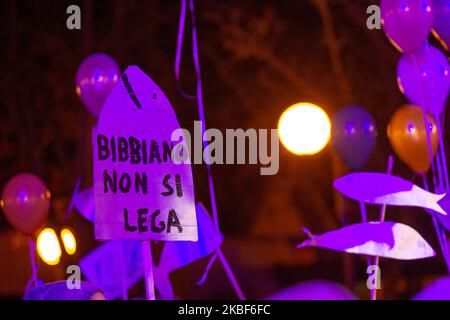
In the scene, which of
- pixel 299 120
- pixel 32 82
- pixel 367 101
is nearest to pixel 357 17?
pixel 367 101

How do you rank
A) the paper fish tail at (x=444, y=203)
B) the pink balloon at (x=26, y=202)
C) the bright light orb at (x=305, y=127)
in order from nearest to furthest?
the paper fish tail at (x=444, y=203) → the pink balloon at (x=26, y=202) → the bright light orb at (x=305, y=127)

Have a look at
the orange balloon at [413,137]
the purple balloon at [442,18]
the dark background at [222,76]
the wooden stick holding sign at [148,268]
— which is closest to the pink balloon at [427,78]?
the purple balloon at [442,18]

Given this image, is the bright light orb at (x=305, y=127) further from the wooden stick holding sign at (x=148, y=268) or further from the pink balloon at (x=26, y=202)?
the wooden stick holding sign at (x=148, y=268)

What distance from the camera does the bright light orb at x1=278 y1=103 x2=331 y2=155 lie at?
4.27 metres

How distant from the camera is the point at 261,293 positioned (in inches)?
262

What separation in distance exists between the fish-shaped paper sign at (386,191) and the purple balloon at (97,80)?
126cm

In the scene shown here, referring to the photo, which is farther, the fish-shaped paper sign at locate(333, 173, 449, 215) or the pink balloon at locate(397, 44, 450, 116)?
the pink balloon at locate(397, 44, 450, 116)

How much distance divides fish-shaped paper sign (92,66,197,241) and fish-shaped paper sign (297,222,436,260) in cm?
46

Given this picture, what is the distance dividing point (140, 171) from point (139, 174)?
0.01 m

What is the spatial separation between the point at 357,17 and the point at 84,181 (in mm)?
2469

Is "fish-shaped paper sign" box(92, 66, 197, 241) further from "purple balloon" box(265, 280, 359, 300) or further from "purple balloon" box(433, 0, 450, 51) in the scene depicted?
"purple balloon" box(433, 0, 450, 51)

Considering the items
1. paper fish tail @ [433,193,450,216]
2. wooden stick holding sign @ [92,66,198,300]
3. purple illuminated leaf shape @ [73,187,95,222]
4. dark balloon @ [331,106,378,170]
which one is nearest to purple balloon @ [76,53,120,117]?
purple illuminated leaf shape @ [73,187,95,222]

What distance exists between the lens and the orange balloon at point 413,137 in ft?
11.5

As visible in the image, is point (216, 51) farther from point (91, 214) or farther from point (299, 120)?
point (91, 214)
